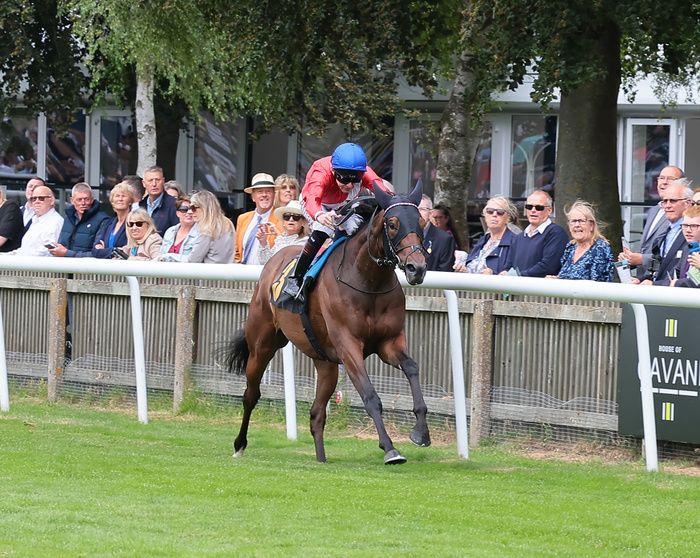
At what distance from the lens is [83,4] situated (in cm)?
1766

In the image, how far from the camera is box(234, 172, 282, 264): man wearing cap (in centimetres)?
1129

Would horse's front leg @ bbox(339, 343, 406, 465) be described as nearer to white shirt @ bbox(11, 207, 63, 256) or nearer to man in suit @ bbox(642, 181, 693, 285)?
man in suit @ bbox(642, 181, 693, 285)

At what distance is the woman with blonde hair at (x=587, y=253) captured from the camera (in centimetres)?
914

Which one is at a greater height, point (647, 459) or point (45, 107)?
point (45, 107)

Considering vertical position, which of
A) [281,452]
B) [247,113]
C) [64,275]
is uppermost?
[247,113]

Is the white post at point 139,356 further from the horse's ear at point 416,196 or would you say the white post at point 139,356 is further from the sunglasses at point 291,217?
the horse's ear at point 416,196

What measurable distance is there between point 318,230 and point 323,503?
2172mm

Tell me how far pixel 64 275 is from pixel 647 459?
18.3 ft

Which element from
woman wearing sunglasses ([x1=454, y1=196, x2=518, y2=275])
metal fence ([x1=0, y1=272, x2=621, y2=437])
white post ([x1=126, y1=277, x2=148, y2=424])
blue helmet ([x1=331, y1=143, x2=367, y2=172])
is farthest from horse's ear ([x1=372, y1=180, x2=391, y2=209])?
white post ([x1=126, y1=277, x2=148, y2=424])

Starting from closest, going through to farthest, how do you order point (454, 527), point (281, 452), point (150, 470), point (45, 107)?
point (454, 527), point (150, 470), point (281, 452), point (45, 107)

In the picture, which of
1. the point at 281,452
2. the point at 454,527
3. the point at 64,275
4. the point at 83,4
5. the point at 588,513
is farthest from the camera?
the point at 83,4

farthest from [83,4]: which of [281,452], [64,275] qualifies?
[281,452]

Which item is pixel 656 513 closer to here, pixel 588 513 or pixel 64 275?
pixel 588 513

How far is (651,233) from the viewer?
397 inches
